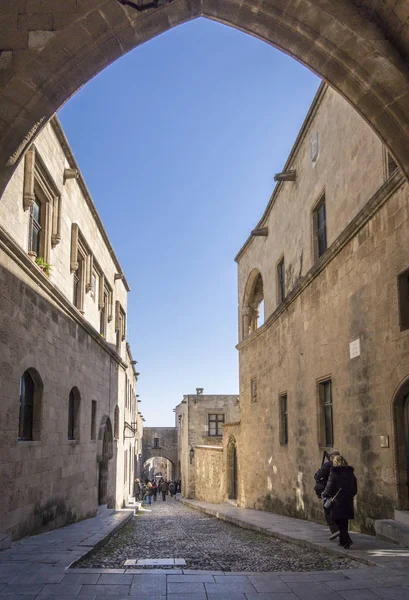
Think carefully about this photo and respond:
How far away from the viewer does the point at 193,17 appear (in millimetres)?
5590

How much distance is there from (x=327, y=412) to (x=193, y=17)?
27.1ft

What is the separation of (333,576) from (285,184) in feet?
38.2

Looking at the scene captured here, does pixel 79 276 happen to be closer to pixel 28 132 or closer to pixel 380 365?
pixel 380 365

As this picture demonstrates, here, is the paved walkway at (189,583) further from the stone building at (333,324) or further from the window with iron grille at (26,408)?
the window with iron grille at (26,408)

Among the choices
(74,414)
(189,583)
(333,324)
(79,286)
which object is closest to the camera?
(189,583)

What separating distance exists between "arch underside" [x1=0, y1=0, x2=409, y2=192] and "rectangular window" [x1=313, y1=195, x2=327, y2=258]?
23.3 feet

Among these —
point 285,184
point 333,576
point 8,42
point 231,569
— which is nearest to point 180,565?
point 231,569

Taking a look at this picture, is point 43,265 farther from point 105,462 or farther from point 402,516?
point 105,462

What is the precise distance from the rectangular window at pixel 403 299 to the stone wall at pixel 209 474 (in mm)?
20149

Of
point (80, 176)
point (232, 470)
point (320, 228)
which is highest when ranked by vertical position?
point (80, 176)

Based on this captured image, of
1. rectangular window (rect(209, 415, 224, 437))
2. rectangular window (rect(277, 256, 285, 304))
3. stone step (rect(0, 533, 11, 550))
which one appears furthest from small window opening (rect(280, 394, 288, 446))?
rectangular window (rect(209, 415, 224, 437))

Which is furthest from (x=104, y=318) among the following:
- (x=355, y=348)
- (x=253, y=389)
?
(x=355, y=348)

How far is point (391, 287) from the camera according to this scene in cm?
839

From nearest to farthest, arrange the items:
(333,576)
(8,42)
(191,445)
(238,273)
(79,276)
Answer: (8,42), (333,576), (79,276), (238,273), (191,445)
